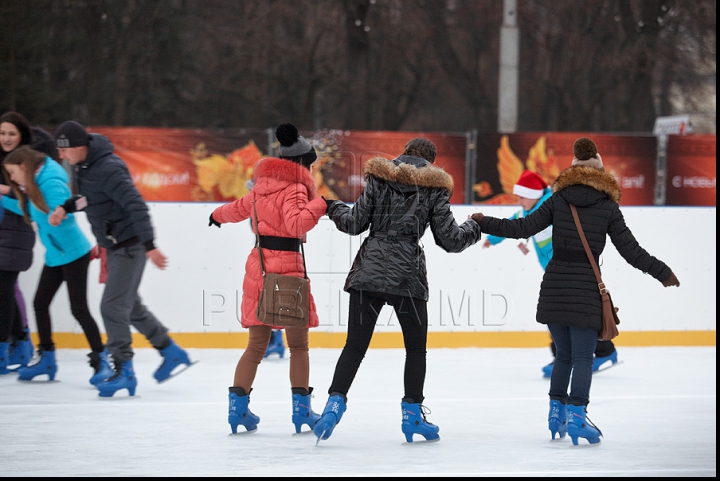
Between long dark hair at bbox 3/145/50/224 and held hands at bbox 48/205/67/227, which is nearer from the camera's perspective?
held hands at bbox 48/205/67/227

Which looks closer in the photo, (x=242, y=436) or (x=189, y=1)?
(x=242, y=436)

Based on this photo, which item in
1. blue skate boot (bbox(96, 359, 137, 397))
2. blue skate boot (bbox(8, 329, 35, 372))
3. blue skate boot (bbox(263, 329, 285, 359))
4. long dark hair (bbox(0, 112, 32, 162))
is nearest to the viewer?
blue skate boot (bbox(96, 359, 137, 397))

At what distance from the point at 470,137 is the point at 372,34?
36.2 feet

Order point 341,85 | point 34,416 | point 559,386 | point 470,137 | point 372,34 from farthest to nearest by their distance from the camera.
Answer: point 341,85, point 372,34, point 470,137, point 34,416, point 559,386

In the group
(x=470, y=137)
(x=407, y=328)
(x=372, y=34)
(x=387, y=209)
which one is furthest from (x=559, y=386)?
(x=372, y=34)

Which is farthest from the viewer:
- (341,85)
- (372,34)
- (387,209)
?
(341,85)

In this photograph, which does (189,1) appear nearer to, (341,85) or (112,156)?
(341,85)

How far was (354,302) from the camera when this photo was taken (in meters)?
4.75

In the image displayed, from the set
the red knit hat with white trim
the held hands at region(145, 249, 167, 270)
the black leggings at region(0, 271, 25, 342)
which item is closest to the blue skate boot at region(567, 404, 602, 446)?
the red knit hat with white trim

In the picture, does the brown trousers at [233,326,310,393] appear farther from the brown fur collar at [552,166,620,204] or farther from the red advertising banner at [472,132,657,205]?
the red advertising banner at [472,132,657,205]

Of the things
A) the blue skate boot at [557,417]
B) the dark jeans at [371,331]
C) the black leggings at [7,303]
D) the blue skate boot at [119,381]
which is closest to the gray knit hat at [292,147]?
the dark jeans at [371,331]

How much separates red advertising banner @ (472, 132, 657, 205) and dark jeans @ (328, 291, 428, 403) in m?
8.54

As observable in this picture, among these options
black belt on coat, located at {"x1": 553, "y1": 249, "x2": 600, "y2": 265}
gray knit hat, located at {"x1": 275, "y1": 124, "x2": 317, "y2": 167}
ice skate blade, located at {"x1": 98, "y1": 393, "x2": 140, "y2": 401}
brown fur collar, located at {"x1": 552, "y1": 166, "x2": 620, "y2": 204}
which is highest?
gray knit hat, located at {"x1": 275, "y1": 124, "x2": 317, "y2": 167}

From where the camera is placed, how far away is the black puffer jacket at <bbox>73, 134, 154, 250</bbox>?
18.6ft
